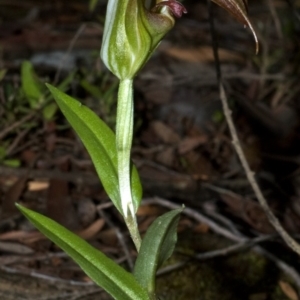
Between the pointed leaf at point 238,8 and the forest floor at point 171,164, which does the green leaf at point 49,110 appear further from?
the pointed leaf at point 238,8

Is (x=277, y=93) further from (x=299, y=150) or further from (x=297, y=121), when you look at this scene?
(x=299, y=150)

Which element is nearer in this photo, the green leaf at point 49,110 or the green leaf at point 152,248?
the green leaf at point 152,248

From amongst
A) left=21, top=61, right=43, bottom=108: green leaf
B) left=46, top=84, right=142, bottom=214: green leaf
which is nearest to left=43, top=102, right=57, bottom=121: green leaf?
left=21, top=61, right=43, bottom=108: green leaf

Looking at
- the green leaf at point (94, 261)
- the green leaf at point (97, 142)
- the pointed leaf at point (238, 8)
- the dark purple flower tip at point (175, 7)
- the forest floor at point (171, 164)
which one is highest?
the pointed leaf at point (238, 8)

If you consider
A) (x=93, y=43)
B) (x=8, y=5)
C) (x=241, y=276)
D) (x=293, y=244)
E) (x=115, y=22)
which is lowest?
(x=8, y=5)

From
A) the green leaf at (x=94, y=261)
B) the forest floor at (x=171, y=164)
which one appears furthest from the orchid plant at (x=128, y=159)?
the forest floor at (x=171, y=164)

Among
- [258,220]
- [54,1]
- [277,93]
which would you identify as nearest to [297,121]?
[277,93]

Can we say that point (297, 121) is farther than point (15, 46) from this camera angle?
No
